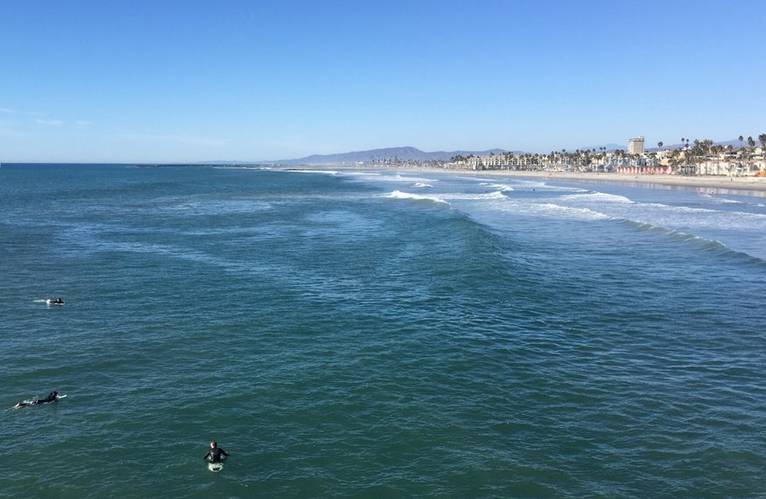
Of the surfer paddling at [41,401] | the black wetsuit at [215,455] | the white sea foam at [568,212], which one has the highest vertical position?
the white sea foam at [568,212]

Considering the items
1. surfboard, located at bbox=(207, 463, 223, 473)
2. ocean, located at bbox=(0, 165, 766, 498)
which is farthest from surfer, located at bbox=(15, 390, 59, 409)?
surfboard, located at bbox=(207, 463, 223, 473)

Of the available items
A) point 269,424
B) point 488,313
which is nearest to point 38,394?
point 269,424

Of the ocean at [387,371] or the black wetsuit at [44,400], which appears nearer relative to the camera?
the ocean at [387,371]

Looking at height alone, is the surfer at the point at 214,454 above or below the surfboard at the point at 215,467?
above

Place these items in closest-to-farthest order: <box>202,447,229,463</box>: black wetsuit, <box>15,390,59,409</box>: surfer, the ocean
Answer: the ocean, <box>202,447,229,463</box>: black wetsuit, <box>15,390,59,409</box>: surfer

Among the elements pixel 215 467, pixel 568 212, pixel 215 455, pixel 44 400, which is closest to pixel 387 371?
pixel 215 455

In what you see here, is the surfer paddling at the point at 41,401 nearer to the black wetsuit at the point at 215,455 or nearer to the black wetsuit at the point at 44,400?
the black wetsuit at the point at 44,400

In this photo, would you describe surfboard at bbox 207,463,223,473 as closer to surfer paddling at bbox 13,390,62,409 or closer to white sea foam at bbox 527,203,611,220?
surfer paddling at bbox 13,390,62,409

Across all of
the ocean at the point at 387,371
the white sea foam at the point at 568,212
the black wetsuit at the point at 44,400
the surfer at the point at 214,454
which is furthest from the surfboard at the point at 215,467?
the white sea foam at the point at 568,212
